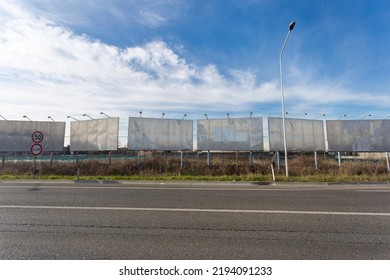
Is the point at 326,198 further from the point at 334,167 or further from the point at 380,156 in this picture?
the point at 380,156

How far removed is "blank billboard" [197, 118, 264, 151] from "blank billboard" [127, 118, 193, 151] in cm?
116

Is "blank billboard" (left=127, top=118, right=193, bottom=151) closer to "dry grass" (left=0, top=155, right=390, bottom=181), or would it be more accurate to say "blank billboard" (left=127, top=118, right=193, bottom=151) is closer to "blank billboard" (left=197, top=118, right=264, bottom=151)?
"dry grass" (left=0, top=155, right=390, bottom=181)

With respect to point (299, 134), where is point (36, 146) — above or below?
below

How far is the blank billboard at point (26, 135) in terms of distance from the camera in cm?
1777

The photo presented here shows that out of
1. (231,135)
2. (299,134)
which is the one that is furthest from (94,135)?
(299,134)

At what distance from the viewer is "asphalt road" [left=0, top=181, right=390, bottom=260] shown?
3.45 metres

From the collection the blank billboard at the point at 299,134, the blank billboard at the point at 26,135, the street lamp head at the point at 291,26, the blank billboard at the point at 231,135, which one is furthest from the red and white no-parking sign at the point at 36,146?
the street lamp head at the point at 291,26

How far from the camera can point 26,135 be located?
1802 centimetres

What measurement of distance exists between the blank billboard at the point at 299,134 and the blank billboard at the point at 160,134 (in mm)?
6723

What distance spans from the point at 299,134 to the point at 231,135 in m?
5.63

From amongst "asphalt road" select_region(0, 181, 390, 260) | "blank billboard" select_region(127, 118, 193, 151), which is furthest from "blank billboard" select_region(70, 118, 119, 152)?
"asphalt road" select_region(0, 181, 390, 260)

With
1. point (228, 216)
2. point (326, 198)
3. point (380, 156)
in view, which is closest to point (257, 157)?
point (326, 198)

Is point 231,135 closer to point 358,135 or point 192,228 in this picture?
point 358,135

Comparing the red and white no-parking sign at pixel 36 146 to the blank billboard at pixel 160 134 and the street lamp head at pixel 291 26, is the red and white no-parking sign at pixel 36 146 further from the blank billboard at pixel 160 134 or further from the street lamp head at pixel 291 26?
the street lamp head at pixel 291 26
